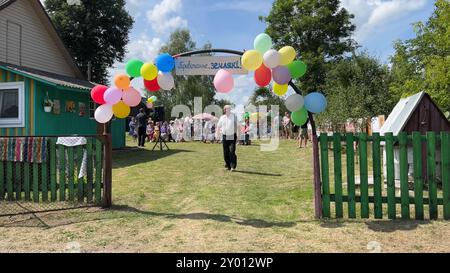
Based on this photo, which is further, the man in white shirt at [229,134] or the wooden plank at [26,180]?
the man in white shirt at [229,134]

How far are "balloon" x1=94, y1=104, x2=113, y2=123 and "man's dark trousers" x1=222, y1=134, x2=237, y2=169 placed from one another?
183 inches

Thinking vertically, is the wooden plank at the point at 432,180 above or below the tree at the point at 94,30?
below

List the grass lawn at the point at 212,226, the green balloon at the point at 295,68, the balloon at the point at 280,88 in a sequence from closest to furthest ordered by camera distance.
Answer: the grass lawn at the point at 212,226
the green balloon at the point at 295,68
the balloon at the point at 280,88

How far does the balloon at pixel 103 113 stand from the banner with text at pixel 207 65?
148cm

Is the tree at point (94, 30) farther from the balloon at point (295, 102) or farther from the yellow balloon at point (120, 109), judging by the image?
the balloon at point (295, 102)

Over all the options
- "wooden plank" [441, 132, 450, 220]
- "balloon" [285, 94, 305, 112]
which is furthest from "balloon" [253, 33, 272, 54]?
"wooden plank" [441, 132, 450, 220]

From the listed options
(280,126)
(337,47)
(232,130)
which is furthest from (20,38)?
(337,47)

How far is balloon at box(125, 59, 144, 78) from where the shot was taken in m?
7.09

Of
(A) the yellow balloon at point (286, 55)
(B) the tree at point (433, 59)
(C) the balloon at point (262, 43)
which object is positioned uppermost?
(B) the tree at point (433, 59)

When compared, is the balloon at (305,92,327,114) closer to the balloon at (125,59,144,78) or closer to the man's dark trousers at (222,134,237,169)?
the balloon at (125,59,144,78)

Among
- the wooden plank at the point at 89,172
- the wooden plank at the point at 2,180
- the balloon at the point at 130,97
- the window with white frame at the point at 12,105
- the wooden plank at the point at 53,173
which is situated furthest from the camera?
the window with white frame at the point at 12,105

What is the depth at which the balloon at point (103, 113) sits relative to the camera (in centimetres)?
720

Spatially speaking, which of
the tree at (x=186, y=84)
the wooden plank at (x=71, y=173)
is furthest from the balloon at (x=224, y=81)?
the tree at (x=186, y=84)
